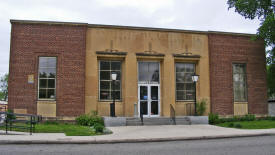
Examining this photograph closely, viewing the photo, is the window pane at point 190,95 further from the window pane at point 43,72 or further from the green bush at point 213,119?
the window pane at point 43,72

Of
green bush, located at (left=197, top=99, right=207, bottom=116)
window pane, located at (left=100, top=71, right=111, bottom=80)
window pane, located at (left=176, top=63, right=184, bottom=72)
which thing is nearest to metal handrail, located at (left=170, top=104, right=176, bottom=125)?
green bush, located at (left=197, top=99, right=207, bottom=116)

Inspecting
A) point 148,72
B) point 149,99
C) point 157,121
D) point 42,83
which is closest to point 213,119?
point 157,121

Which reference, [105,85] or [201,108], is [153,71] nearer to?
[105,85]

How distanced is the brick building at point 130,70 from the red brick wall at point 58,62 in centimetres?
A: 5

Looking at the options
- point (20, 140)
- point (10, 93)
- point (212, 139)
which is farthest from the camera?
point (10, 93)

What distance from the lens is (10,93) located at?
688 inches

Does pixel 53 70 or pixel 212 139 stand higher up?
pixel 53 70

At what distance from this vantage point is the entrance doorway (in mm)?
19578

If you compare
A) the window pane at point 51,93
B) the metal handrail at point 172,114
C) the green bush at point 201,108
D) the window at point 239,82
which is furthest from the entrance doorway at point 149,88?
the window at point 239,82

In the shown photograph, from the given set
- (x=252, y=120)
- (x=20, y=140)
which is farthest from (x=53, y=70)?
(x=252, y=120)

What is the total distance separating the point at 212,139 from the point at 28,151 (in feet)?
24.7

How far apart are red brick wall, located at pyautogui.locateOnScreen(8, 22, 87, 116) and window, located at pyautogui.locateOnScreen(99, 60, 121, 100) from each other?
4.57 feet

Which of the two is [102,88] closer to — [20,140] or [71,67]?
[71,67]

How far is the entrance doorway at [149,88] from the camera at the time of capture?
19578 mm
